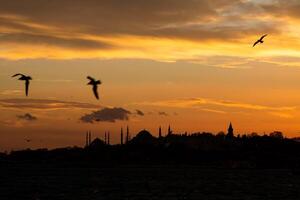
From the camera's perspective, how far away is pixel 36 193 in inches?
4759

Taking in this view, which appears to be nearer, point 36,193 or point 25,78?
point 25,78

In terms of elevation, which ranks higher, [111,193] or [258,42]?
[258,42]

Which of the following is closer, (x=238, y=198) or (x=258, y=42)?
(x=258, y=42)

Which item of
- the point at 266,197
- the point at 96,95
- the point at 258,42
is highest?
the point at 258,42

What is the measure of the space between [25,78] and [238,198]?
65.3m

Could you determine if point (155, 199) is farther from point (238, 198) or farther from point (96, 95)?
point (96, 95)

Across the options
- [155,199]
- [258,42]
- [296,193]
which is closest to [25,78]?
[258,42]

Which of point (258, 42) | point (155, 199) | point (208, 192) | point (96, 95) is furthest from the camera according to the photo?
point (208, 192)

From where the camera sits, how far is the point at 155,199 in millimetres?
106562

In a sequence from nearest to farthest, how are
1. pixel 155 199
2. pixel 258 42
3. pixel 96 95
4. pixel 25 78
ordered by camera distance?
pixel 96 95 < pixel 25 78 < pixel 258 42 < pixel 155 199

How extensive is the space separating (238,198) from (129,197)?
58.1ft

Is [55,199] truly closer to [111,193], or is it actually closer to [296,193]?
[111,193]

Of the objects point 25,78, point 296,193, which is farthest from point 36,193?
point 25,78

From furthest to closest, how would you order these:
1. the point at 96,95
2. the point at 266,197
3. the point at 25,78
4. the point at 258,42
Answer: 1. the point at 266,197
2. the point at 258,42
3. the point at 25,78
4. the point at 96,95
